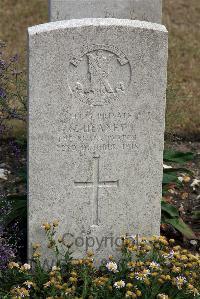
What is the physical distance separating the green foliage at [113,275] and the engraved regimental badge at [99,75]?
2.75ft

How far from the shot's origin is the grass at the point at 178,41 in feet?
28.4

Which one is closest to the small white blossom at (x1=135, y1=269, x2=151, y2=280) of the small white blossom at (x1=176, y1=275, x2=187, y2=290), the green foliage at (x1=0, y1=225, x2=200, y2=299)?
the green foliage at (x1=0, y1=225, x2=200, y2=299)

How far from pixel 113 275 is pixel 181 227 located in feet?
3.17

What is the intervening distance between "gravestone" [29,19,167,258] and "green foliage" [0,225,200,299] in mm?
163

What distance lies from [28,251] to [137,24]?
1.65 metres

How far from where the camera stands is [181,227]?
5.73m

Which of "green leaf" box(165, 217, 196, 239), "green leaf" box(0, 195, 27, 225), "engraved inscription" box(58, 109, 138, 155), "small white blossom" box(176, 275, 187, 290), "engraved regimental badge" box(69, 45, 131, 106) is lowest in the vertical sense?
"small white blossom" box(176, 275, 187, 290)

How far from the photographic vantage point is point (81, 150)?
4.94 metres

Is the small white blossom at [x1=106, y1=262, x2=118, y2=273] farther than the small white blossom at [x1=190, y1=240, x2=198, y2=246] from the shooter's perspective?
No

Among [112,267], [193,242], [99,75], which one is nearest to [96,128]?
[99,75]

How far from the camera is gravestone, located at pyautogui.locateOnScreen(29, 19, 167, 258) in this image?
470 centimetres

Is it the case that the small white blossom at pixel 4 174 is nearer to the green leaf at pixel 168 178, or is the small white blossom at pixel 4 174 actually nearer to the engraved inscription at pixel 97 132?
the green leaf at pixel 168 178

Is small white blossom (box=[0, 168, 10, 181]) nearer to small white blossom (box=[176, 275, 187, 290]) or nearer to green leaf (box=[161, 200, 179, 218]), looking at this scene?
green leaf (box=[161, 200, 179, 218])

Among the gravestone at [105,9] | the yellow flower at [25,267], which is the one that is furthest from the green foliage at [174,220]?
the gravestone at [105,9]
